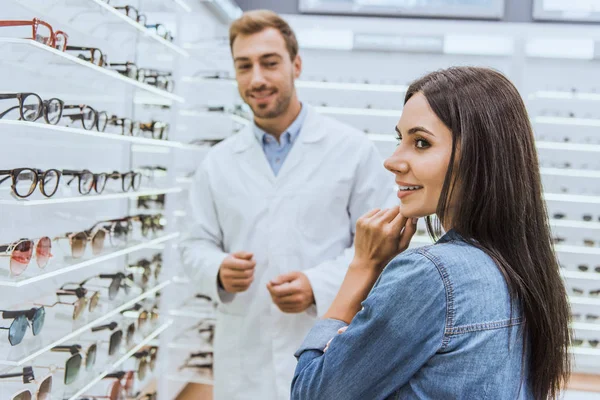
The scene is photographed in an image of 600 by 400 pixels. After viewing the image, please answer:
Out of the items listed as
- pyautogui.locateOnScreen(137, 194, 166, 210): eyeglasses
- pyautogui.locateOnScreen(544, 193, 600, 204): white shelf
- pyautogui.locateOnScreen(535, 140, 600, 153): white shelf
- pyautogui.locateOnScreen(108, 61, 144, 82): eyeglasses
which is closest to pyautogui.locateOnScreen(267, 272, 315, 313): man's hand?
pyautogui.locateOnScreen(108, 61, 144, 82): eyeglasses

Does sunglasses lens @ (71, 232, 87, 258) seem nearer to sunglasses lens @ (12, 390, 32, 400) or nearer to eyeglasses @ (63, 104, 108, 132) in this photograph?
eyeglasses @ (63, 104, 108, 132)

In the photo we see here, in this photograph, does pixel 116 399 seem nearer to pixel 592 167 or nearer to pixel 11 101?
pixel 11 101

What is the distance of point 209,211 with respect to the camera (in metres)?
2.63

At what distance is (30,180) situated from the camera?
218 cm

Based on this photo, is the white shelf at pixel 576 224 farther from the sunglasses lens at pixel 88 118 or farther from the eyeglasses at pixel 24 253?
the eyeglasses at pixel 24 253

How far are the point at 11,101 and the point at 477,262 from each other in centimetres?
185

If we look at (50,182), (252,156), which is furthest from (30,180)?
(252,156)

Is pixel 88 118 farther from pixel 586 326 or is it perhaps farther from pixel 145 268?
pixel 586 326

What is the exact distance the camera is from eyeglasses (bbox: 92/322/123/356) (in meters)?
3.17

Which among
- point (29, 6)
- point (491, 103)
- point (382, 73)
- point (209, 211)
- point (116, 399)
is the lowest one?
point (116, 399)

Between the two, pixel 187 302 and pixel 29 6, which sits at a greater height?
pixel 29 6

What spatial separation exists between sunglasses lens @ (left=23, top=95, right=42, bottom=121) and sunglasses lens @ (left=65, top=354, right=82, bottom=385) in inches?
41.8

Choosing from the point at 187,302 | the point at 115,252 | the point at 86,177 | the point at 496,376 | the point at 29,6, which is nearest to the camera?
the point at 496,376

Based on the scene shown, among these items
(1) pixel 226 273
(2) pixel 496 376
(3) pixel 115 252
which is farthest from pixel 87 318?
(2) pixel 496 376
